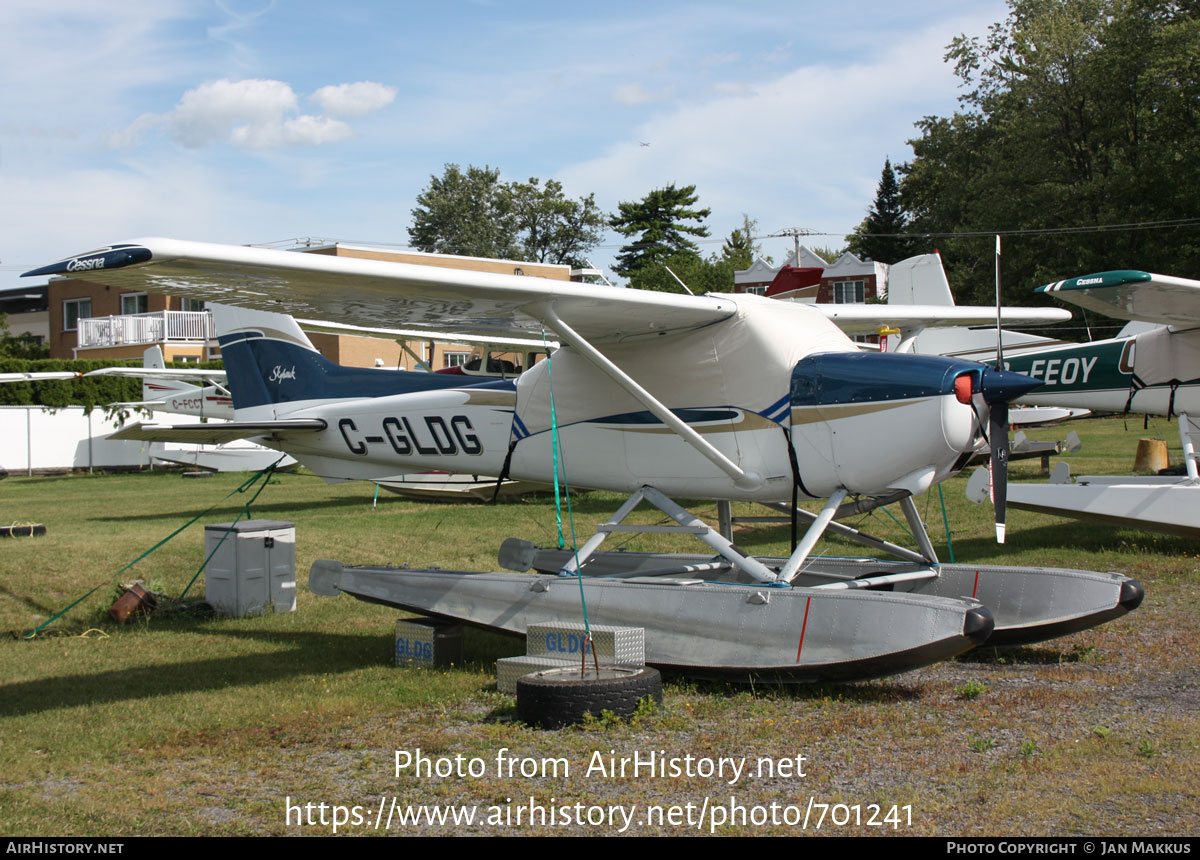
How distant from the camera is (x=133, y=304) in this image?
42938 millimetres

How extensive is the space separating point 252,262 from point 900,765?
438cm

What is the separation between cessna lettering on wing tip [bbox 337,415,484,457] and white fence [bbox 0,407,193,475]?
20.2 meters

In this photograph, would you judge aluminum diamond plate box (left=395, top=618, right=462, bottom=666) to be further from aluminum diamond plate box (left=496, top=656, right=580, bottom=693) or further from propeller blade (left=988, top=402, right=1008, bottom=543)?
propeller blade (left=988, top=402, right=1008, bottom=543)

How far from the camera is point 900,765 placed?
511 centimetres

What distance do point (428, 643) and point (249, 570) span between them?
2911mm

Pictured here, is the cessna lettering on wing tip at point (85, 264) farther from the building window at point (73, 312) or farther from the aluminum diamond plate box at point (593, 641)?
the building window at point (73, 312)

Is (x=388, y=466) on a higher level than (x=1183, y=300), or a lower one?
lower

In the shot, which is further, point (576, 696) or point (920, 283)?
point (920, 283)

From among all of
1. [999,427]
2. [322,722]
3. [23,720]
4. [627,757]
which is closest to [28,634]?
[23,720]

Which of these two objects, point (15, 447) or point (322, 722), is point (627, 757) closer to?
point (322, 722)

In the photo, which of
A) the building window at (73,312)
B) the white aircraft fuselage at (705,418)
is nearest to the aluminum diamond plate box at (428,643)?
the white aircraft fuselage at (705,418)

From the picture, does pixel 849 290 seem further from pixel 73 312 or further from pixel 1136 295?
pixel 1136 295

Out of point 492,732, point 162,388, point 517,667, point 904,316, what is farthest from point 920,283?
point 162,388

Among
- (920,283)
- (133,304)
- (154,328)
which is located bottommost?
(920,283)
